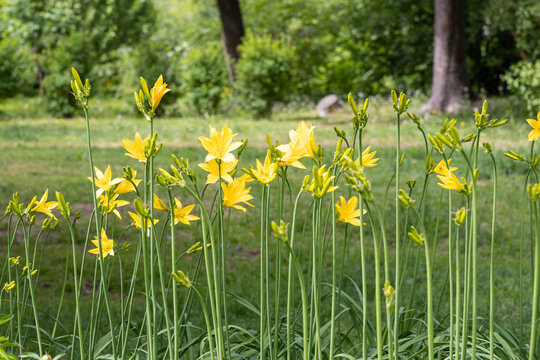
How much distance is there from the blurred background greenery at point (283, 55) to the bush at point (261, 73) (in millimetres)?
19

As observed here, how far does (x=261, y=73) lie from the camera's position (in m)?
12.0

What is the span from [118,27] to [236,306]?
16.5 meters

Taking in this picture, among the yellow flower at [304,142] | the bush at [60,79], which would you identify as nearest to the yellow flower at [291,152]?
the yellow flower at [304,142]

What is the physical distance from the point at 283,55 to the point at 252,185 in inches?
257

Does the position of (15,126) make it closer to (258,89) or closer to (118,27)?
(258,89)

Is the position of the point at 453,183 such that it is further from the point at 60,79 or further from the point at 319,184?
the point at 60,79

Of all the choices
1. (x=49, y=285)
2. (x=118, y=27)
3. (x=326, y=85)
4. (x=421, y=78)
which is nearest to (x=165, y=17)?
(x=118, y=27)

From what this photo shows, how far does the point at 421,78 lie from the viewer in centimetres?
1453

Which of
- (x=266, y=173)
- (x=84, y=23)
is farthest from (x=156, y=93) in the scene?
(x=84, y=23)

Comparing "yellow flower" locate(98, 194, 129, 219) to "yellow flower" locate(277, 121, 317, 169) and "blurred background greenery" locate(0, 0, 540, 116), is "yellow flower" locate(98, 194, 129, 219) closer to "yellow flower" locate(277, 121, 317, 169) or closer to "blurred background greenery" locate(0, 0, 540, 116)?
"yellow flower" locate(277, 121, 317, 169)

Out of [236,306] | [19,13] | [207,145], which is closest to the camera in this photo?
[207,145]

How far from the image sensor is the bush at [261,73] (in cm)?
1200

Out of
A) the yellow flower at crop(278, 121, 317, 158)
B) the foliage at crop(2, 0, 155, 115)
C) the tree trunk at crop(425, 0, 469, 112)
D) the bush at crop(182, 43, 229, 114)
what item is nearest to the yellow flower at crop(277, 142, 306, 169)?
the yellow flower at crop(278, 121, 317, 158)

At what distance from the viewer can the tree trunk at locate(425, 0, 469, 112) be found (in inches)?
437
